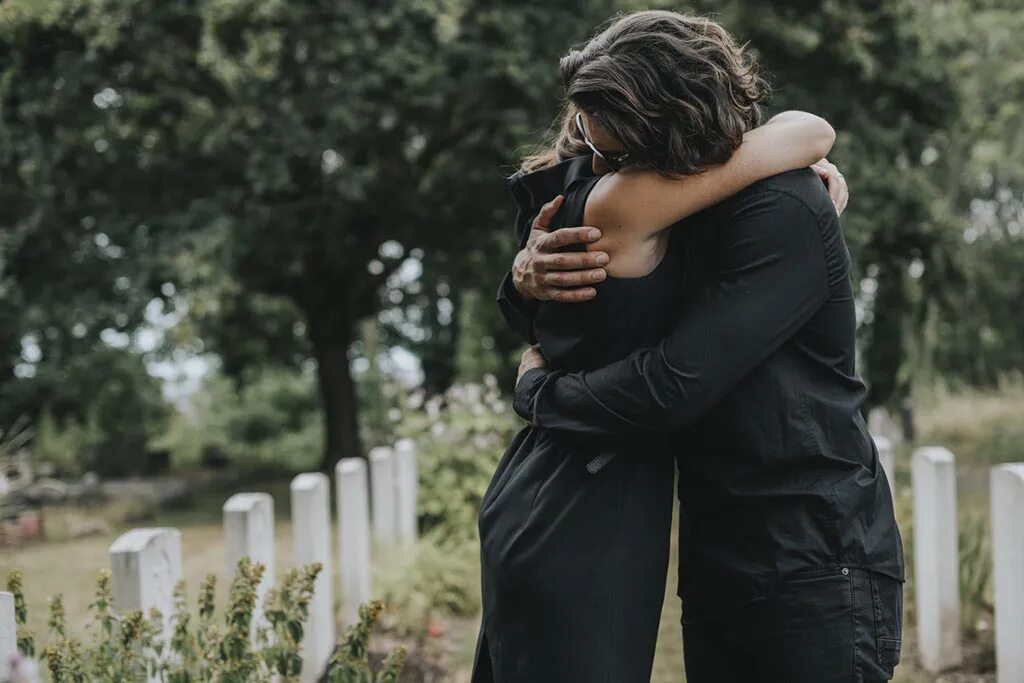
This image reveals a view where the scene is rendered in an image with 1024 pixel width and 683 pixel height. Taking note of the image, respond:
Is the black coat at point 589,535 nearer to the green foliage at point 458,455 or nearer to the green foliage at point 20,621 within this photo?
the green foliage at point 20,621

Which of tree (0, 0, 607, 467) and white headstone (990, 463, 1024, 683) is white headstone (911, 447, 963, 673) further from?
tree (0, 0, 607, 467)

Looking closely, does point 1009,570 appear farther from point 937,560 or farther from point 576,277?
point 576,277

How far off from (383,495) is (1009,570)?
152 inches

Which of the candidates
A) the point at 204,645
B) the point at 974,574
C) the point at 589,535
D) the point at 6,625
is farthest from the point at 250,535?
the point at 974,574

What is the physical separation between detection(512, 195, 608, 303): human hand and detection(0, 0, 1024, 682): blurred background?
419 centimetres

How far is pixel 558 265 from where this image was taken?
210 centimetres

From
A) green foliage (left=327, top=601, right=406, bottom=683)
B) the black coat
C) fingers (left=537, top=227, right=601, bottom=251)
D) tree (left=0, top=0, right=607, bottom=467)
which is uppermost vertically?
tree (left=0, top=0, right=607, bottom=467)

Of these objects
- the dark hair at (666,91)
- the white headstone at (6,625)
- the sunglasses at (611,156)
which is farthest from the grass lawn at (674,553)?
the dark hair at (666,91)

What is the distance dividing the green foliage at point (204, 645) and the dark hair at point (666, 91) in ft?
5.38

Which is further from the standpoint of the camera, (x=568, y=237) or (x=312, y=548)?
(x=312, y=548)

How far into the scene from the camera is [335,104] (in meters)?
11.2

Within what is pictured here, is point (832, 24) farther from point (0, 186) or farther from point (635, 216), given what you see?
point (635, 216)

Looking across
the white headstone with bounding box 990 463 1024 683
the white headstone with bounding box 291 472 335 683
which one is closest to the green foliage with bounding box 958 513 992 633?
the white headstone with bounding box 990 463 1024 683

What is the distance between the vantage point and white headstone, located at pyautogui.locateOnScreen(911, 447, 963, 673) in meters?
4.92
